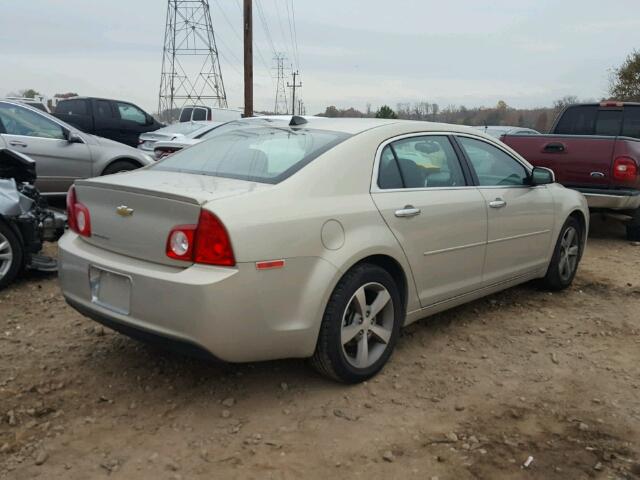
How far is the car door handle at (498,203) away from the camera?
4.33 meters

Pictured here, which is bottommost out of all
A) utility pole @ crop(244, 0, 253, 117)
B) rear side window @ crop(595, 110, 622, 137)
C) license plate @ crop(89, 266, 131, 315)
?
license plate @ crop(89, 266, 131, 315)

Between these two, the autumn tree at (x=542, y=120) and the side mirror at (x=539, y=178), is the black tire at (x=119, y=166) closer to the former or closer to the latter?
the side mirror at (x=539, y=178)

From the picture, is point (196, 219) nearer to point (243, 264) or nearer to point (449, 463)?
point (243, 264)

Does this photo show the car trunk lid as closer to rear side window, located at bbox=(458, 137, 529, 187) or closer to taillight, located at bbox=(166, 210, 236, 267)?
taillight, located at bbox=(166, 210, 236, 267)

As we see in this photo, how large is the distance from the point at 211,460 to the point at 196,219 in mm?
1096

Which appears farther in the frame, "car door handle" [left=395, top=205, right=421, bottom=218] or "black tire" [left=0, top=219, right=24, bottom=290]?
"black tire" [left=0, top=219, right=24, bottom=290]

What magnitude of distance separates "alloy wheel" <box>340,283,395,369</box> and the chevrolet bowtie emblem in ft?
4.05

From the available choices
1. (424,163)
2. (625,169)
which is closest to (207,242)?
(424,163)

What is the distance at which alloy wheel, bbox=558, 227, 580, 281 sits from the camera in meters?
5.39

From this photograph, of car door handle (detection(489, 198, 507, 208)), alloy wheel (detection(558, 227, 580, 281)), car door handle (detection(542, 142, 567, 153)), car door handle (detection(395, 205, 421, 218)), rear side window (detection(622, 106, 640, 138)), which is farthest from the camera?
rear side window (detection(622, 106, 640, 138))

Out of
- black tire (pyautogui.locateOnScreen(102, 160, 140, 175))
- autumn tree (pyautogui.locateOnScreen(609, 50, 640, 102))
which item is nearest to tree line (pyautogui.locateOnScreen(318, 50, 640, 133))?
autumn tree (pyautogui.locateOnScreen(609, 50, 640, 102))

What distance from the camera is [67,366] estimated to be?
3.68 metres

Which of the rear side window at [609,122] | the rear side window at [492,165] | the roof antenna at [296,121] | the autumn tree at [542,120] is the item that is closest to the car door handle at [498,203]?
the rear side window at [492,165]

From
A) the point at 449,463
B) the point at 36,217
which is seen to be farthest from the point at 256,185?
the point at 36,217
